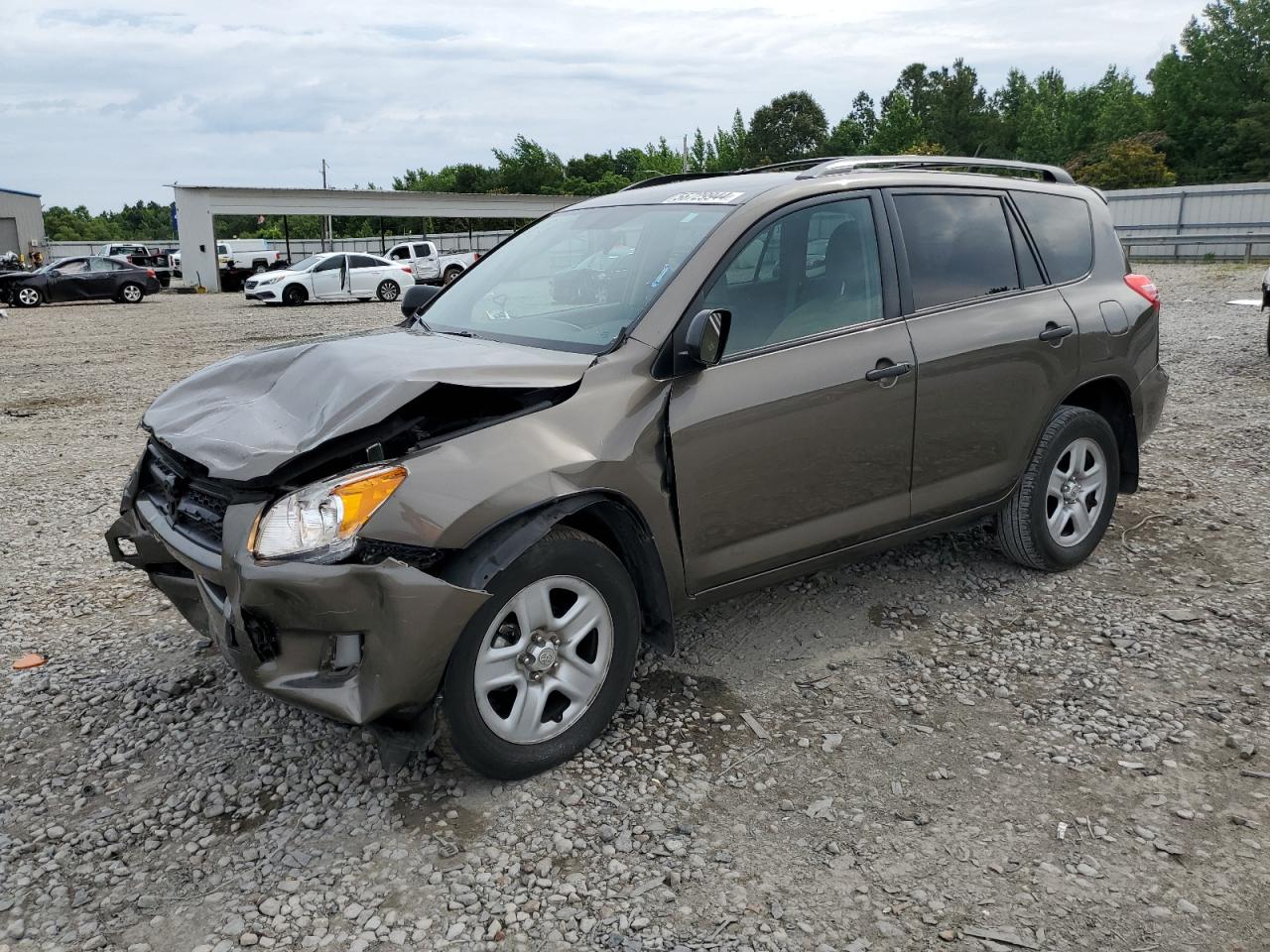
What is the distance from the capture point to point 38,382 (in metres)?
12.4

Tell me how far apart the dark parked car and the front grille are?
28.4 m

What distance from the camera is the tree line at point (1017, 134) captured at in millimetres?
54156

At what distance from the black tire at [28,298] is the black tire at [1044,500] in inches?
1162

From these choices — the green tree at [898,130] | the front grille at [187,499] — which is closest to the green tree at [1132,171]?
the green tree at [898,130]

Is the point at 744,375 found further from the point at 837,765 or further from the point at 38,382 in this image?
the point at 38,382

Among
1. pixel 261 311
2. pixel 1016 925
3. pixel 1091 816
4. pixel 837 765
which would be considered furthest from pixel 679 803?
pixel 261 311

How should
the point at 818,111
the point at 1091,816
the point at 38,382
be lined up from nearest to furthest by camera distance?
the point at 1091,816
the point at 38,382
the point at 818,111

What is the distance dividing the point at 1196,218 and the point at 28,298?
3356 cm

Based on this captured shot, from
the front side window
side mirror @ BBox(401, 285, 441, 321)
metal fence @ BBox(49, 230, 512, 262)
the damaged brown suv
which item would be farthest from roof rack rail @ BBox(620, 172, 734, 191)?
metal fence @ BBox(49, 230, 512, 262)

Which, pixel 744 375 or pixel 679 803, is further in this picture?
pixel 744 375

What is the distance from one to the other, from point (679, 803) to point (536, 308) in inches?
77.0

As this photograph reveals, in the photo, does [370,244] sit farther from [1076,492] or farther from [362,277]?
[1076,492]

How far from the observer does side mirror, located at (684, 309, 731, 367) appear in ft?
10.8

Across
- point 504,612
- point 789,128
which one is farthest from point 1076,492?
point 789,128
